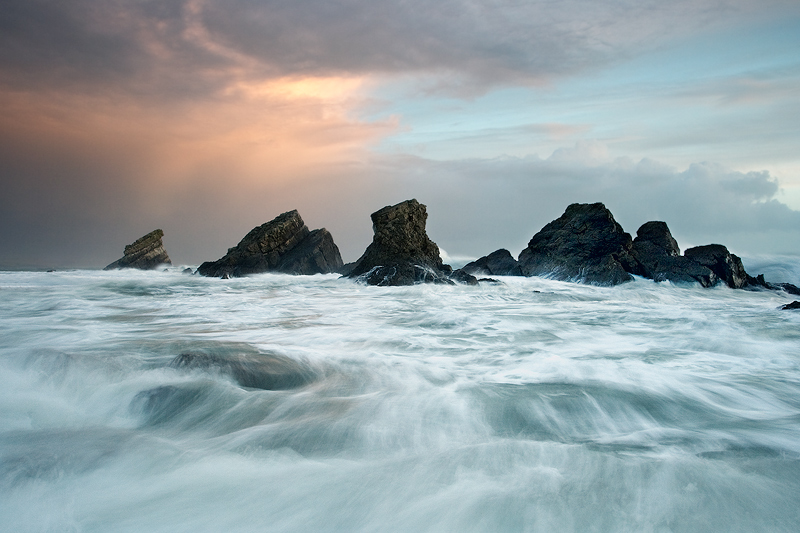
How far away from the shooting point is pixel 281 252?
27016 mm

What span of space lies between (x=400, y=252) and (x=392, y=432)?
15.5m

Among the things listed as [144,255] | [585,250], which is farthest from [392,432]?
[144,255]

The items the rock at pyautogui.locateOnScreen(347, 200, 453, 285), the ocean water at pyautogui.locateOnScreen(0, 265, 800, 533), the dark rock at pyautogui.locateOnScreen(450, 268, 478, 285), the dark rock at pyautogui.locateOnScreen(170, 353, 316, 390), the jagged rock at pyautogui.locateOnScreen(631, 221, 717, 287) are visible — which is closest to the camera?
the ocean water at pyautogui.locateOnScreen(0, 265, 800, 533)

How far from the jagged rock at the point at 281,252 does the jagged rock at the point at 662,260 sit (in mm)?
16968

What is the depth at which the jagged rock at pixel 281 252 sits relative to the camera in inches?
994

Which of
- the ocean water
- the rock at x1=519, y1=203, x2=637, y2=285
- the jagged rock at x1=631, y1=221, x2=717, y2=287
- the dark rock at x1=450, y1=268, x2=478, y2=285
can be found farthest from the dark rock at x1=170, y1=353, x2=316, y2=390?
the jagged rock at x1=631, y1=221, x2=717, y2=287

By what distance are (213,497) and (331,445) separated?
868 millimetres

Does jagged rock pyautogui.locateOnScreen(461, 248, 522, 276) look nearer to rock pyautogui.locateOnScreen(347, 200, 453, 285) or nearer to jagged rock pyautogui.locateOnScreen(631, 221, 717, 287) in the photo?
jagged rock pyautogui.locateOnScreen(631, 221, 717, 287)

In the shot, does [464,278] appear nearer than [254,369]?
No

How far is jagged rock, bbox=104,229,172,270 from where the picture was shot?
3017cm

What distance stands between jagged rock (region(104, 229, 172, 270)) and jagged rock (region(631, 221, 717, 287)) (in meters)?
29.2

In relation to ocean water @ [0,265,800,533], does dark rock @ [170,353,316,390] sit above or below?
above

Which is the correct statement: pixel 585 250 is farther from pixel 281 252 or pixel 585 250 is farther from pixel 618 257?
pixel 281 252

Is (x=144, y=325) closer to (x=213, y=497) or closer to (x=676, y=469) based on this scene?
(x=213, y=497)
